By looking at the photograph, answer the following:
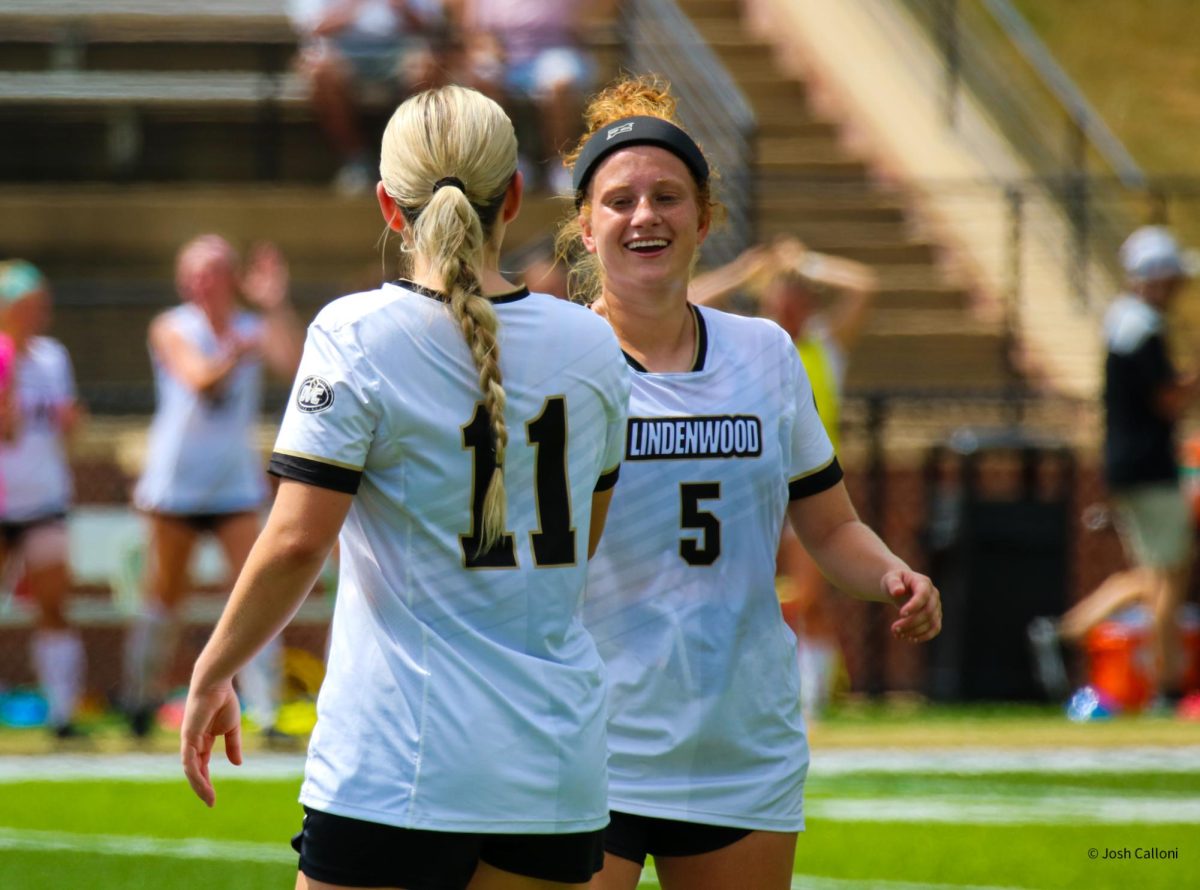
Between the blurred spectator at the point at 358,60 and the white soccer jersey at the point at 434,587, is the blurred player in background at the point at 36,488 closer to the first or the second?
the blurred spectator at the point at 358,60

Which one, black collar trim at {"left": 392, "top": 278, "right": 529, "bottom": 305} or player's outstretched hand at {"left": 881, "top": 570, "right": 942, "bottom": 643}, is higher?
black collar trim at {"left": 392, "top": 278, "right": 529, "bottom": 305}

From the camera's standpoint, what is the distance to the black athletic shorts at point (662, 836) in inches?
148

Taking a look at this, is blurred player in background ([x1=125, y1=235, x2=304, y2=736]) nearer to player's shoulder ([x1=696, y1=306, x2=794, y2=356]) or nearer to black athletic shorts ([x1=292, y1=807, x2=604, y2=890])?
player's shoulder ([x1=696, y1=306, x2=794, y2=356])

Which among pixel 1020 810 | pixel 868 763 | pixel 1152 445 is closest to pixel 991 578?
pixel 1152 445

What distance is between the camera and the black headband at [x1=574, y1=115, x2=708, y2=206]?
3.81 m

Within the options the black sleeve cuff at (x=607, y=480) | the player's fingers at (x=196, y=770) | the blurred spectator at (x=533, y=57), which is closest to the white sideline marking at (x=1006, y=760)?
the black sleeve cuff at (x=607, y=480)

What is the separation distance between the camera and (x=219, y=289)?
9797 mm

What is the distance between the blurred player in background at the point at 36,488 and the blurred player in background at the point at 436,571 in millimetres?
7176

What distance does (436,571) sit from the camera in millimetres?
3057

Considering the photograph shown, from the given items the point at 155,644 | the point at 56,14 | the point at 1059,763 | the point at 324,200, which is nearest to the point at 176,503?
the point at 155,644

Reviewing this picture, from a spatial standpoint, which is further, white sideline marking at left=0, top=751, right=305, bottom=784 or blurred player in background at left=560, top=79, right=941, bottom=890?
white sideline marking at left=0, top=751, right=305, bottom=784

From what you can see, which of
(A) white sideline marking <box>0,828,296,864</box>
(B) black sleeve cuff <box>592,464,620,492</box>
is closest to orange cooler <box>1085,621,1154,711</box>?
(A) white sideline marking <box>0,828,296,864</box>

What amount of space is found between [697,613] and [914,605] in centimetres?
39

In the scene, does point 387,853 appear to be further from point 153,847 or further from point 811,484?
point 153,847
